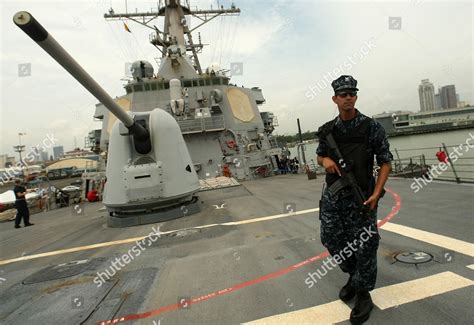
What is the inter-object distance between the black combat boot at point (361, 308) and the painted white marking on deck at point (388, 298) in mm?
97

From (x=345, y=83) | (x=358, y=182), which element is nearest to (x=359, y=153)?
(x=358, y=182)

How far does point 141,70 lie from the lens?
16.7 metres

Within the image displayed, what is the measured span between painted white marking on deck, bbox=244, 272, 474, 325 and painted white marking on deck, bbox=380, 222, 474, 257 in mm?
659

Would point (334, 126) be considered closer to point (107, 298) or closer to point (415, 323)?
point (415, 323)

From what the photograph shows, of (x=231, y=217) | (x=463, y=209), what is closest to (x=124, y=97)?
(x=231, y=217)

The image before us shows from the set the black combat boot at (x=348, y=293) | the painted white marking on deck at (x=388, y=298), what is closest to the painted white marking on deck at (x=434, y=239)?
the painted white marking on deck at (x=388, y=298)

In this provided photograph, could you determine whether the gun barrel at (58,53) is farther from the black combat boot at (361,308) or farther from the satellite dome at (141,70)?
the satellite dome at (141,70)

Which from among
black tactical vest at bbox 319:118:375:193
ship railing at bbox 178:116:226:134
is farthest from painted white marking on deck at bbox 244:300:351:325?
ship railing at bbox 178:116:226:134

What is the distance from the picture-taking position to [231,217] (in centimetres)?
586

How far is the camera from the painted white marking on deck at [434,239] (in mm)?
3019

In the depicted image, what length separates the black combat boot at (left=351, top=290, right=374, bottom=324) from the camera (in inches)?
78.7

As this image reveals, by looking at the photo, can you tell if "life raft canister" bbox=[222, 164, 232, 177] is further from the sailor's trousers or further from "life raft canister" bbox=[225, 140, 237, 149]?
the sailor's trousers

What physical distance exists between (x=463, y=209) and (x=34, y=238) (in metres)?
7.55

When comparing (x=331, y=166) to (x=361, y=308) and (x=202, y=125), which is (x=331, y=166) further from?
(x=202, y=125)
